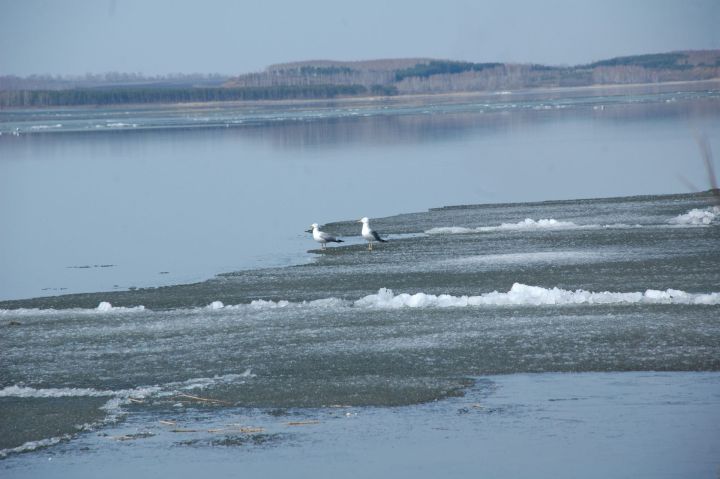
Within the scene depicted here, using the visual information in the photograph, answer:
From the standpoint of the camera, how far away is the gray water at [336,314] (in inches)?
427

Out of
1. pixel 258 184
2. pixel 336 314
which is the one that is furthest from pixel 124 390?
pixel 258 184

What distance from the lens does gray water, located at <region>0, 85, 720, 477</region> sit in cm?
1085

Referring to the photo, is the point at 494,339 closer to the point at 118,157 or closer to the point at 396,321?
the point at 396,321

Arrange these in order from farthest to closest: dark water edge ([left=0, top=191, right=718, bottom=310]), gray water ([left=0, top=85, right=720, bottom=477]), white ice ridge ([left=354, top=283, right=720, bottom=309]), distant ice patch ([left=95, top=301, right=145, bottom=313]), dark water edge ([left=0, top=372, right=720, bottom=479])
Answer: dark water edge ([left=0, top=191, right=718, bottom=310]) → distant ice patch ([left=95, top=301, right=145, bottom=313]) → white ice ridge ([left=354, top=283, right=720, bottom=309]) → gray water ([left=0, top=85, right=720, bottom=477]) → dark water edge ([left=0, top=372, right=720, bottom=479])

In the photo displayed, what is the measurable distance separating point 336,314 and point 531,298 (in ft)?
8.76

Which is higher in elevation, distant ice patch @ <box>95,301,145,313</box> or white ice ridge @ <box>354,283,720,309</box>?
white ice ridge @ <box>354,283,720,309</box>

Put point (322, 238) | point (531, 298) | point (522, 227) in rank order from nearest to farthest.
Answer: point (531, 298), point (322, 238), point (522, 227)

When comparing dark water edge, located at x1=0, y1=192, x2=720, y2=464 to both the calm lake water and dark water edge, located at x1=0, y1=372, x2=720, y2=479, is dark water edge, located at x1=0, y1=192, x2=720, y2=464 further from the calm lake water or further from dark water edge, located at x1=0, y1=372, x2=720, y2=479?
the calm lake water

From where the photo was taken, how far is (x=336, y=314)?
15.4m

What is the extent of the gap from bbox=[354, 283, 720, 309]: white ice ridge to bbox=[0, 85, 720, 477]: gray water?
3 cm

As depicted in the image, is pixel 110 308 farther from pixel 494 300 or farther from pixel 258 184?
pixel 258 184

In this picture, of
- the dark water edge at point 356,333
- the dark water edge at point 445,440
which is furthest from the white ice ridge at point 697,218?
the dark water edge at point 445,440

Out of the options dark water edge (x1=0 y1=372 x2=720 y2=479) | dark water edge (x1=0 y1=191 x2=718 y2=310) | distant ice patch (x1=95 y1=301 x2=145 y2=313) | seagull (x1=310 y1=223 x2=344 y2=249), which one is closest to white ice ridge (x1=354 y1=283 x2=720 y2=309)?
dark water edge (x1=0 y1=191 x2=718 y2=310)

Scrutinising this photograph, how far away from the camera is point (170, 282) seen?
65.6 ft
